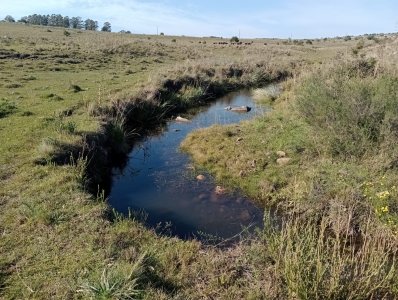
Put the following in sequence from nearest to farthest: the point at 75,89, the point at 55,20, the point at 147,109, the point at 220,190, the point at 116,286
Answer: the point at 116,286
the point at 220,190
the point at 147,109
the point at 75,89
the point at 55,20

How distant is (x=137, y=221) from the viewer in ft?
26.9

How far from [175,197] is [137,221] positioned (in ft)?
9.77

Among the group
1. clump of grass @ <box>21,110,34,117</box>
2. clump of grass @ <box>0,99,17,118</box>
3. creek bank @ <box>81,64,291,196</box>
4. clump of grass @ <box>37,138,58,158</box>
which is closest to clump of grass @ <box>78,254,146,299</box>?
creek bank @ <box>81,64,291,196</box>

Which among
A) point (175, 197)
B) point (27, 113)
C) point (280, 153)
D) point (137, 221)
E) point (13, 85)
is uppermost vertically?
point (13, 85)

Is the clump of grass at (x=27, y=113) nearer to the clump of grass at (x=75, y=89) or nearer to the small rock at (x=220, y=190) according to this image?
the clump of grass at (x=75, y=89)

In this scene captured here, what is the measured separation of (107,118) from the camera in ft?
50.5

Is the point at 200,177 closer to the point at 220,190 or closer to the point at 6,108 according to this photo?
the point at 220,190

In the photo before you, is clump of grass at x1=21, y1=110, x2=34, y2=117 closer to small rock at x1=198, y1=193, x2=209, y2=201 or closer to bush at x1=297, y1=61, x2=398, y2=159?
small rock at x1=198, y1=193, x2=209, y2=201

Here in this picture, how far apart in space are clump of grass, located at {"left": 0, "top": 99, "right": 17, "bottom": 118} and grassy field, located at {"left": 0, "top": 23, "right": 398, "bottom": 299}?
4cm

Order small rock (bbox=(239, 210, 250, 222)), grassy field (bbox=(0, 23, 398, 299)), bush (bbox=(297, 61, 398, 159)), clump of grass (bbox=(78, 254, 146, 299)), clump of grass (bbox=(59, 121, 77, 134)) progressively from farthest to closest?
clump of grass (bbox=(59, 121, 77, 134)) < bush (bbox=(297, 61, 398, 159)) < small rock (bbox=(239, 210, 250, 222)) < grassy field (bbox=(0, 23, 398, 299)) < clump of grass (bbox=(78, 254, 146, 299))

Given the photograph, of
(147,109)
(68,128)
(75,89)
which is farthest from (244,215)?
(75,89)

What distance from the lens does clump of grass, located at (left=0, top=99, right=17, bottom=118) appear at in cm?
1528

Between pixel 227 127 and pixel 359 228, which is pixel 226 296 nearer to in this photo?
pixel 359 228

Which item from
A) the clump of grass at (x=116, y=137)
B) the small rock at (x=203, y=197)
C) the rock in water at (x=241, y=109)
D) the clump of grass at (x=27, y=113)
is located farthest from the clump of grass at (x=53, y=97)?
the small rock at (x=203, y=197)
